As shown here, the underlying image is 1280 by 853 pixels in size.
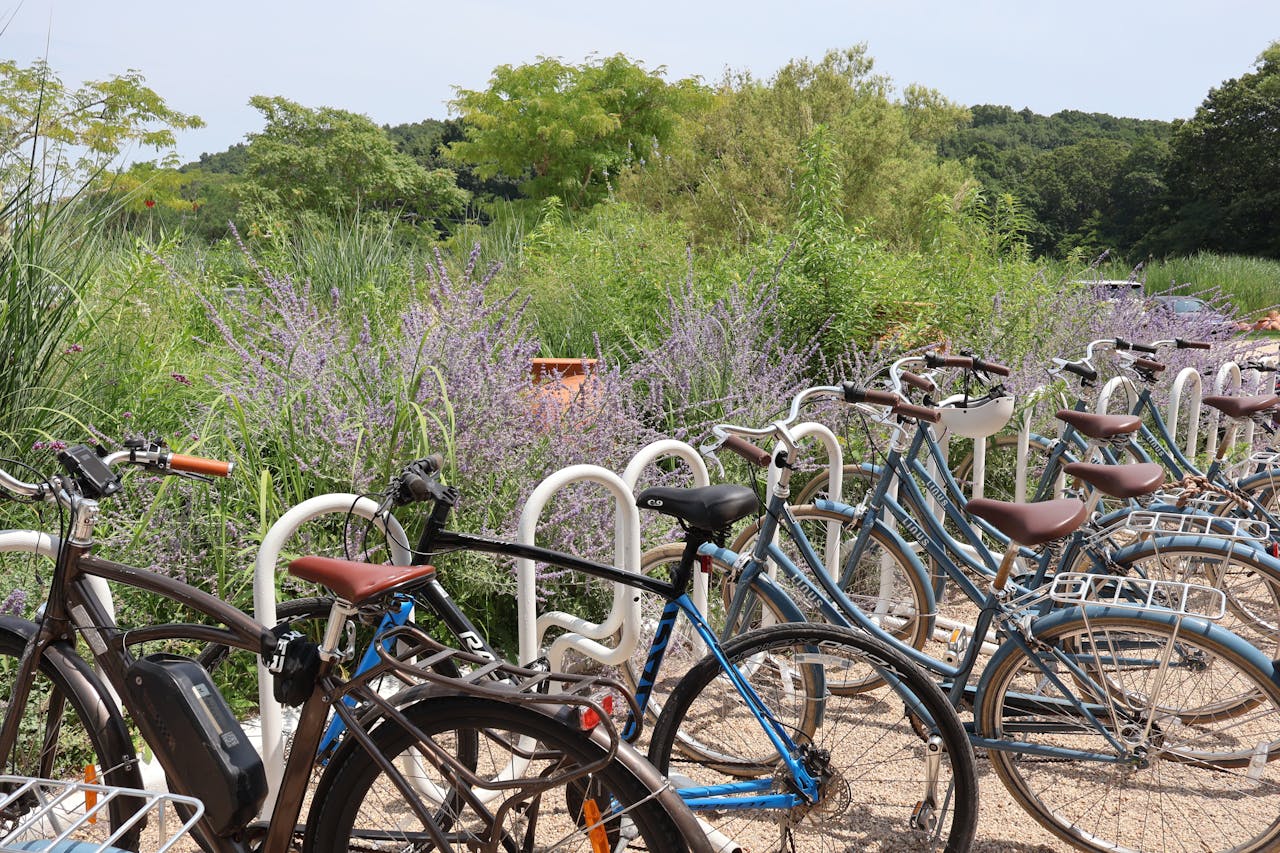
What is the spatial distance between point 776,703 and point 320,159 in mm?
32887

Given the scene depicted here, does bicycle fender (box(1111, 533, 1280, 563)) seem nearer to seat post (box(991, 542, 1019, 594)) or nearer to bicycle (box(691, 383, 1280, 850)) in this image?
bicycle (box(691, 383, 1280, 850))

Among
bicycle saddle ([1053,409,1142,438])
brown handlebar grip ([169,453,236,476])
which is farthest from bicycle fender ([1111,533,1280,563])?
brown handlebar grip ([169,453,236,476])

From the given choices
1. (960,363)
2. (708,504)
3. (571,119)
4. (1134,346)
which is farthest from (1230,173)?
(708,504)

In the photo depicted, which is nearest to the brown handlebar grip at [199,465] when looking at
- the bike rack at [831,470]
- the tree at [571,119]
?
the bike rack at [831,470]

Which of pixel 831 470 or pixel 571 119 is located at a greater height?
pixel 571 119

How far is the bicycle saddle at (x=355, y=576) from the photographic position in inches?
70.2

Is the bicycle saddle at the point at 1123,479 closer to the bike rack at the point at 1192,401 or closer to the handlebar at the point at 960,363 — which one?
the handlebar at the point at 960,363

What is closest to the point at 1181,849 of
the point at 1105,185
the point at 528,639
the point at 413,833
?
the point at 528,639

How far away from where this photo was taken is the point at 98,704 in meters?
2.07

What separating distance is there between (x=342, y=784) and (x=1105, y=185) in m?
59.3

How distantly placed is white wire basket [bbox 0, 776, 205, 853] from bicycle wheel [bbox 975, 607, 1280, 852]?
2.02 meters

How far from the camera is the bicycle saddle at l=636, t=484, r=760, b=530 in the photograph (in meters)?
2.26

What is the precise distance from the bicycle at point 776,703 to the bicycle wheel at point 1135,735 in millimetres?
300

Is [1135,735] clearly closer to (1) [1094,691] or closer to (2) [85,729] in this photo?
(1) [1094,691]
